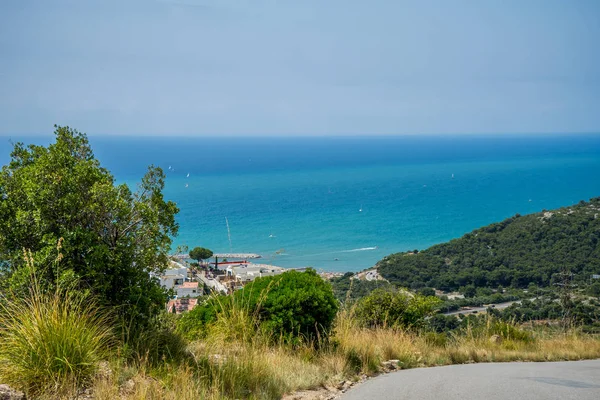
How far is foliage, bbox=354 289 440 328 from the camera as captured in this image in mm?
11383

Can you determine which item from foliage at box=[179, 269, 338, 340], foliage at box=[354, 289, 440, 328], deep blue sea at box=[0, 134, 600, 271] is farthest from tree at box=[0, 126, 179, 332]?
deep blue sea at box=[0, 134, 600, 271]

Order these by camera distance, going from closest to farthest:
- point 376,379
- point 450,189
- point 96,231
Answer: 1. point 96,231
2. point 376,379
3. point 450,189

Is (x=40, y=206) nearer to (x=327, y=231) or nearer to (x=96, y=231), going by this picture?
(x=96, y=231)

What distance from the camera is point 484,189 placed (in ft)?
430

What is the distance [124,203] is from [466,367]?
5.06 metres

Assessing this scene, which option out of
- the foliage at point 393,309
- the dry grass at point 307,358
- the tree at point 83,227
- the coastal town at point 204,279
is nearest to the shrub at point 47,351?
the dry grass at point 307,358

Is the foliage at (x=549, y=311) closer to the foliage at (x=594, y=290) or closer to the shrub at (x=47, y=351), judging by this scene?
the foliage at (x=594, y=290)

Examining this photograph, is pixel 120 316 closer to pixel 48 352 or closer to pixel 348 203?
pixel 48 352

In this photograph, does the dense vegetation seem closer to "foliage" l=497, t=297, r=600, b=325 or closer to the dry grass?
the dry grass

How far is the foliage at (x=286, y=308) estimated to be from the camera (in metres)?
7.38

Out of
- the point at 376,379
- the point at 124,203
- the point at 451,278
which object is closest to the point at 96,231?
the point at 124,203

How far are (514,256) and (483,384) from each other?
45811 mm

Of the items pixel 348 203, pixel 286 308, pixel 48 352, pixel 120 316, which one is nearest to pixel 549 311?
→ pixel 286 308

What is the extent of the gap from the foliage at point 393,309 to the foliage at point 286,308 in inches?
141
